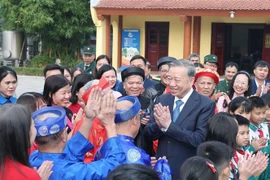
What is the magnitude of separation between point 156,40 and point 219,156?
1685 centimetres

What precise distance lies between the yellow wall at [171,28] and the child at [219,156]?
16.2m

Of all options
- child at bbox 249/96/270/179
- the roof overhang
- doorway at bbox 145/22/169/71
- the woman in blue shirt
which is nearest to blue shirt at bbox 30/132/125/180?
child at bbox 249/96/270/179

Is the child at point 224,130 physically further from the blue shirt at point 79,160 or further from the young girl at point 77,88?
the young girl at point 77,88

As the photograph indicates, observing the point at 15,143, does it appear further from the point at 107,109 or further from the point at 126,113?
the point at 126,113

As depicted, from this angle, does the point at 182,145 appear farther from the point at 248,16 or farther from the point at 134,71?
the point at 248,16

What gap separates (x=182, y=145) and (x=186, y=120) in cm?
21

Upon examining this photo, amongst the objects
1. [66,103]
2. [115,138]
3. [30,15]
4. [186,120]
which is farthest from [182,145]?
[30,15]

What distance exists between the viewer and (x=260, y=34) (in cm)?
2103

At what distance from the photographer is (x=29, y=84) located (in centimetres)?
1775

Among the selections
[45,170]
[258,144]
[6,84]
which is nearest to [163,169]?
[45,170]

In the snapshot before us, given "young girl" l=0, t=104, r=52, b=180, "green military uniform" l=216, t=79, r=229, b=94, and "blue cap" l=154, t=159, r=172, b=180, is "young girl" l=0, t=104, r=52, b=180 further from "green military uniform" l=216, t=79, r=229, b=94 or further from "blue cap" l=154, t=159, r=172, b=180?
"green military uniform" l=216, t=79, r=229, b=94

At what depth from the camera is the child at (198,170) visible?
256cm

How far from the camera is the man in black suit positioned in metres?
3.67

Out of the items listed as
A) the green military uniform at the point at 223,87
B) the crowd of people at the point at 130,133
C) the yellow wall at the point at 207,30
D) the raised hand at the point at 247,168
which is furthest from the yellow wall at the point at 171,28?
the raised hand at the point at 247,168
